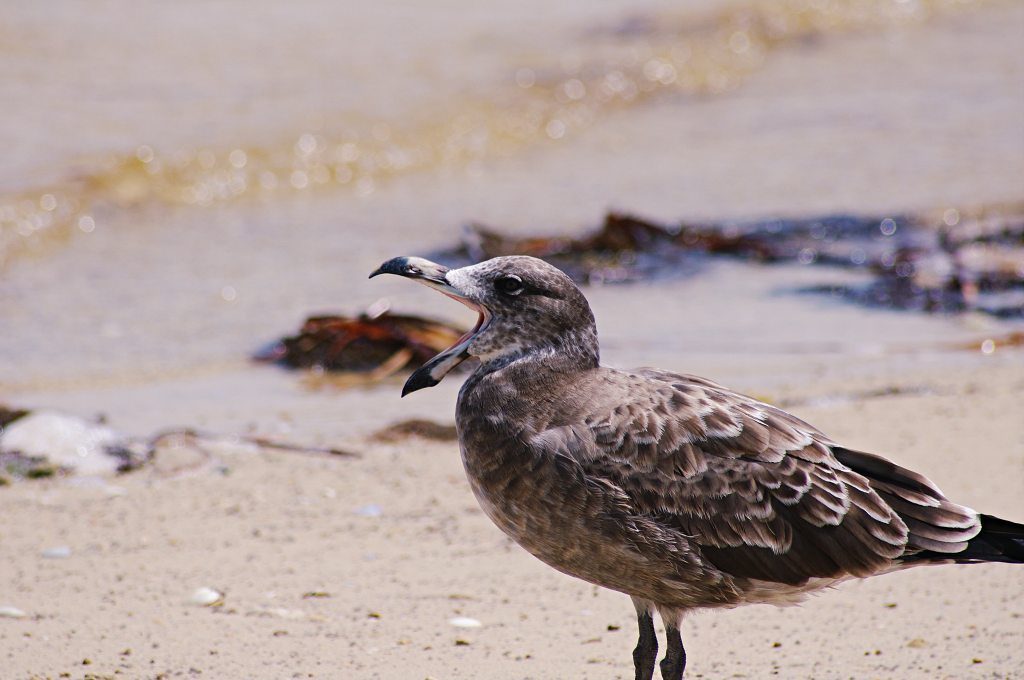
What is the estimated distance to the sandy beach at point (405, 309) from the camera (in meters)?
4.63

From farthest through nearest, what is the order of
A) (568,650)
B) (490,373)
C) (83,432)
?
(83,432) → (568,650) → (490,373)

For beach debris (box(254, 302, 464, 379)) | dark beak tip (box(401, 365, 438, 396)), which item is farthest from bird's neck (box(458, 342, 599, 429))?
beach debris (box(254, 302, 464, 379))

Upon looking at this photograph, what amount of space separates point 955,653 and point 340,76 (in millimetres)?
11125

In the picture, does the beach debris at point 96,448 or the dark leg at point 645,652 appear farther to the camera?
the beach debris at point 96,448

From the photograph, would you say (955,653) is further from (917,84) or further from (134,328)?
(917,84)

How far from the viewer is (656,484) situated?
3.95 meters

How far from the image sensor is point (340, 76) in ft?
47.2

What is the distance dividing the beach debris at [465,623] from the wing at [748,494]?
1.00 m

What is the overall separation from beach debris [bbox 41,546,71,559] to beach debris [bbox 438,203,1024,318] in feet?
13.8

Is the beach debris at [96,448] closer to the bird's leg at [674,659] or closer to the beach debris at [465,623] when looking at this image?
the beach debris at [465,623]

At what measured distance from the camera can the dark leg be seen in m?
4.11

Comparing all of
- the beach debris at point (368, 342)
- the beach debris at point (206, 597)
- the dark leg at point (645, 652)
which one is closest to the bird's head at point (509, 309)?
the dark leg at point (645, 652)

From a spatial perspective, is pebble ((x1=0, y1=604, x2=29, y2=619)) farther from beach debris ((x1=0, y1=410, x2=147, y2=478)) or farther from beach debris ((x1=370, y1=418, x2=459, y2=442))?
beach debris ((x1=370, y1=418, x2=459, y2=442))

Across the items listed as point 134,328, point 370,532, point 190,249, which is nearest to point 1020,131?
point 190,249
